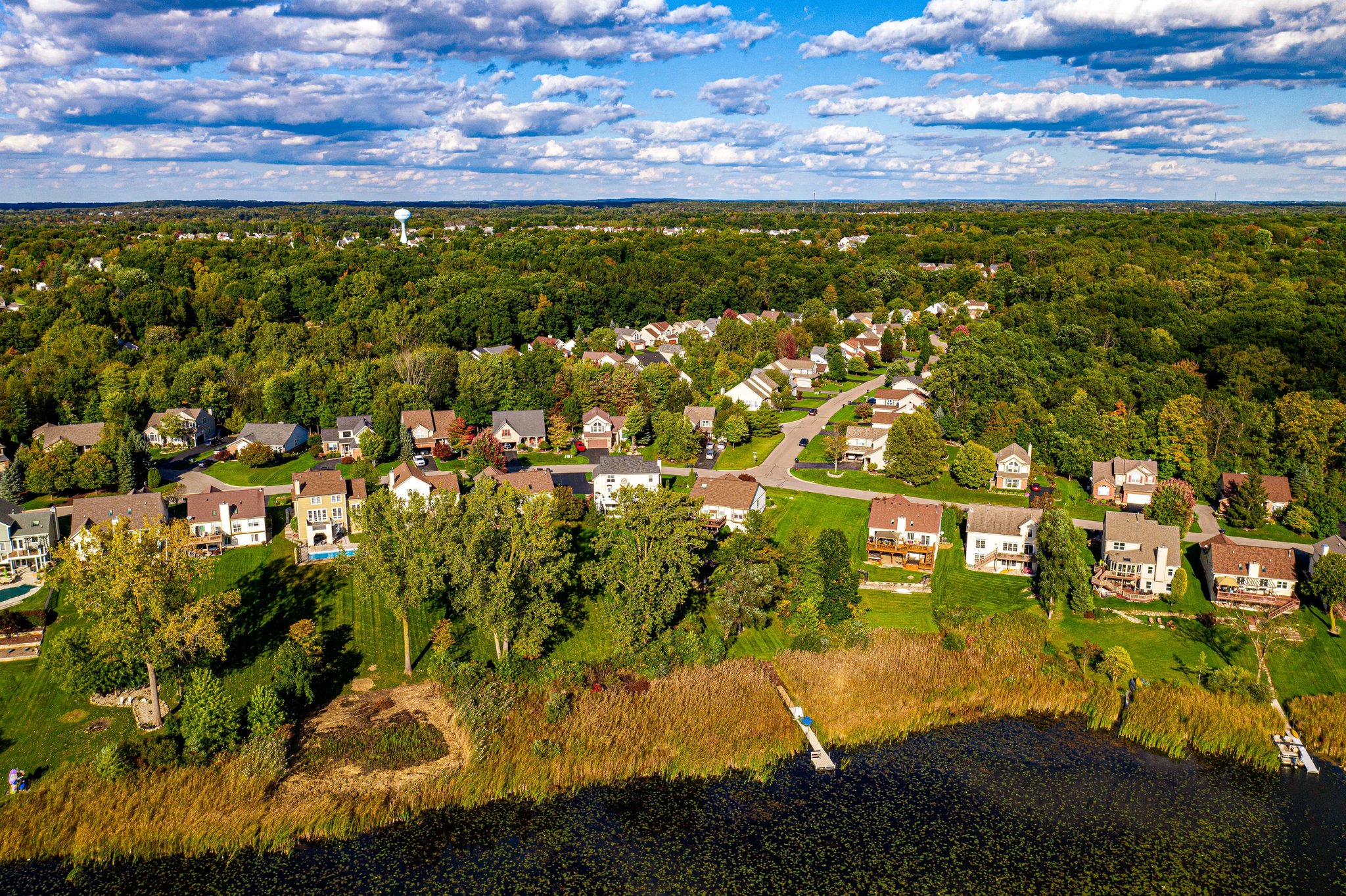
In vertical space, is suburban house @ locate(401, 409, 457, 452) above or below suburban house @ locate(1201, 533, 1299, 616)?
above

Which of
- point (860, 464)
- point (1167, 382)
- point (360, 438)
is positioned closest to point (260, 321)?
point (360, 438)

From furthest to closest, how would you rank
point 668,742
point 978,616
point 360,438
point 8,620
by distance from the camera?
1. point 360,438
2. point 978,616
3. point 8,620
4. point 668,742

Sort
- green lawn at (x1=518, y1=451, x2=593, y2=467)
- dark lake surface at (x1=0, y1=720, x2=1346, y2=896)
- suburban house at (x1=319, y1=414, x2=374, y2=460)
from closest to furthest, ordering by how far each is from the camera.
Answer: dark lake surface at (x1=0, y1=720, x2=1346, y2=896), green lawn at (x1=518, y1=451, x2=593, y2=467), suburban house at (x1=319, y1=414, x2=374, y2=460)

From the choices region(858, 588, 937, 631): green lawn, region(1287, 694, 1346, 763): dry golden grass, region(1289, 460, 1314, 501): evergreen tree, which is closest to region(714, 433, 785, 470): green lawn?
region(858, 588, 937, 631): green lawn

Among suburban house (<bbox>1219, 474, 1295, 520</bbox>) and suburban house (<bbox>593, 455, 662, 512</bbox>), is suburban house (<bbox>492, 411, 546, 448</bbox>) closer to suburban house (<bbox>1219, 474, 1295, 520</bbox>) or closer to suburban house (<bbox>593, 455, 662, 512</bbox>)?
suburban house (<bbox>593, 455, 662, 512</bbox>)

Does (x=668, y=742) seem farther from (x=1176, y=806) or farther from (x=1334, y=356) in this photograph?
(x=1334, y=356)

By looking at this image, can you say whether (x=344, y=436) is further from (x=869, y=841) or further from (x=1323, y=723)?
(x=1323, y=723)
